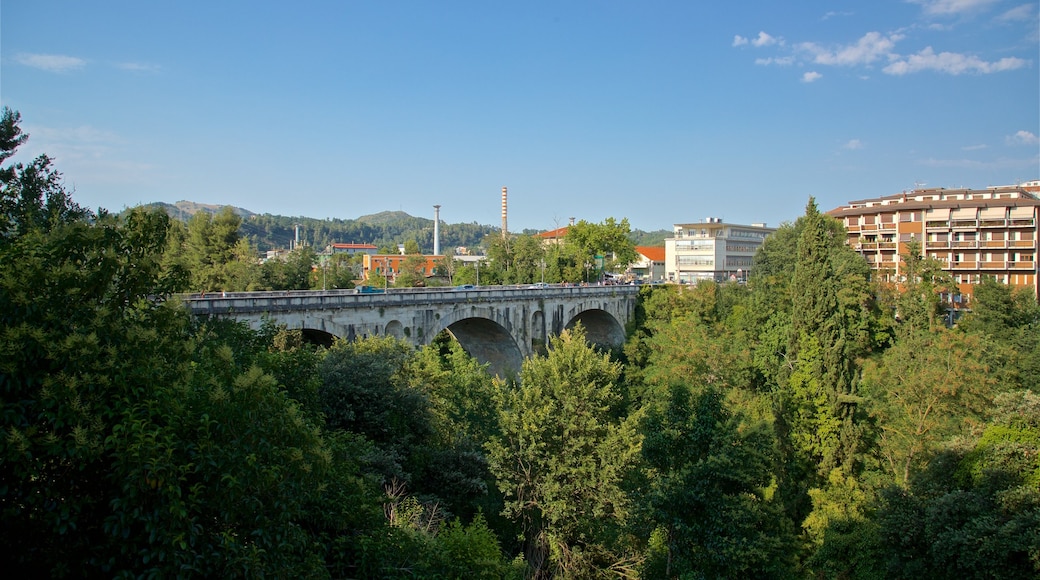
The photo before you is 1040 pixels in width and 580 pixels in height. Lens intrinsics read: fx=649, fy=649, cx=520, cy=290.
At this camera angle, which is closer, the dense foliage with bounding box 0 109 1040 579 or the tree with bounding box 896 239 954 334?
the dense foliage with bounding box 0 109 1040 579

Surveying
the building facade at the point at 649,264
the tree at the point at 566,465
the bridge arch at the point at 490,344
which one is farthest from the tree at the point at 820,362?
→ the building facade at the point at 649,264

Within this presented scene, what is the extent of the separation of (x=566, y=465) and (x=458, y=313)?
18.5m

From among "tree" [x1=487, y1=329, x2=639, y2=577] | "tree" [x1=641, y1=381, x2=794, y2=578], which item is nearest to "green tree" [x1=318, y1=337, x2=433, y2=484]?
"tree" [x1=487, y1=329, x2=639, y2=577]

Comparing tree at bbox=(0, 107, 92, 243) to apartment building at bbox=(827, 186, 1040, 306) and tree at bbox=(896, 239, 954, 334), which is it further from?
apartment building at bbox=(827, 186, 1040, 306)

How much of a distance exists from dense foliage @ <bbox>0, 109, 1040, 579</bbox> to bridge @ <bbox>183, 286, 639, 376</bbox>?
9.48ft

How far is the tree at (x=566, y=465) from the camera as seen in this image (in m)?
18.4

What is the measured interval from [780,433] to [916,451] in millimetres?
4994

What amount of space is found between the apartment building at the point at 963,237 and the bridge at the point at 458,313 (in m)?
20.5

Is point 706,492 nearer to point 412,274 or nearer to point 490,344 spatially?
point 490,344

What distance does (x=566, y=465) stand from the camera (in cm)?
1889

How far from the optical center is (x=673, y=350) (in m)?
35.3

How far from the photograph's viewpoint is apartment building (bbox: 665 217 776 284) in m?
78.3

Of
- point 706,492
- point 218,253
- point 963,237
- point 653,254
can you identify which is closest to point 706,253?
point 653,254

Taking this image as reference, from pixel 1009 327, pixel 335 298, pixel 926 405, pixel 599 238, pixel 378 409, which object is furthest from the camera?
pixel 599 238
